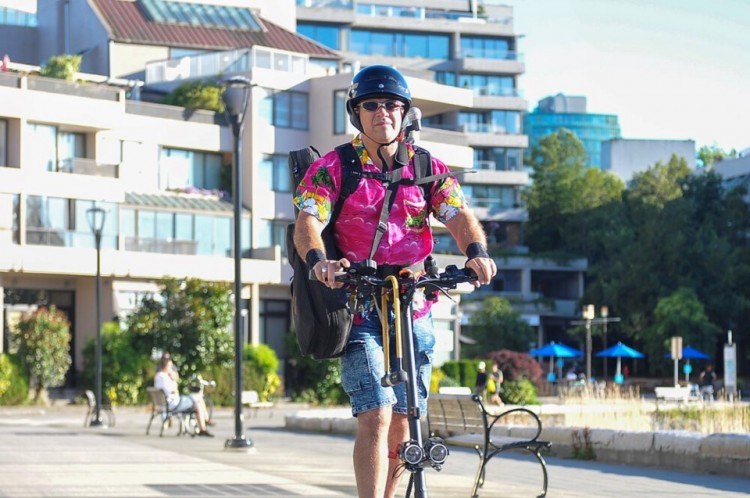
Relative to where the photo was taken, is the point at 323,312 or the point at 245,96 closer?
the point at 323,312

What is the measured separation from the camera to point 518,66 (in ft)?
353

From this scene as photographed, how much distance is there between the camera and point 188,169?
58.0 metres

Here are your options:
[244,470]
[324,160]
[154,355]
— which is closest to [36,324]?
[154,355]

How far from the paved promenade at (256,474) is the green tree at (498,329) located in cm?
6150

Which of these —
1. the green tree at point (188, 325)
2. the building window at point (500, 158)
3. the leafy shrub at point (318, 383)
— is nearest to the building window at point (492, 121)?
the building window at point (500, 158)

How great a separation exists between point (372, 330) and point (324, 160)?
736 mm

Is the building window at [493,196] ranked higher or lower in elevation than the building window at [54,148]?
higher

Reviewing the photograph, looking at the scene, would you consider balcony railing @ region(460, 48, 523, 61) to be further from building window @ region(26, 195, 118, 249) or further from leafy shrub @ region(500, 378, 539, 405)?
leafy shrub @ region(500, 378, 539, 405)

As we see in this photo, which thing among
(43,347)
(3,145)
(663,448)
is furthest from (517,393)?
(663,448)

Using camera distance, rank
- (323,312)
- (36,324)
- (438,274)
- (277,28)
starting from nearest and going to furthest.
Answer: (438,274) < (323,312) < (36,324) < (277,28)

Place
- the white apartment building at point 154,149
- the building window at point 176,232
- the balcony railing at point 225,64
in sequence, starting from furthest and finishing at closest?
the balcony railing at point 225,64, the building window at point 176,232, the white apartment building at point 154,149

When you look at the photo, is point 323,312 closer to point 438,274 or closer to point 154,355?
point 438,274

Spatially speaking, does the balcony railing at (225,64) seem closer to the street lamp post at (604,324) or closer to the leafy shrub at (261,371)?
the leafy shrub at (261,371)

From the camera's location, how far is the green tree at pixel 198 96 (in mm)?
59787
